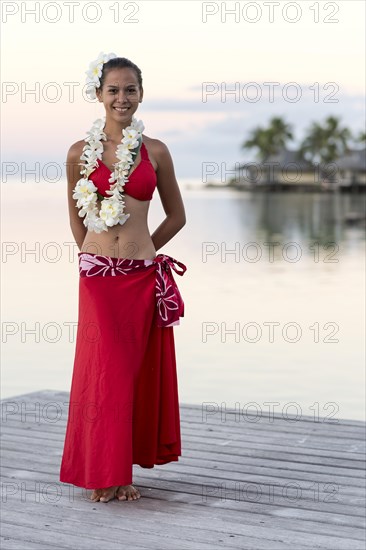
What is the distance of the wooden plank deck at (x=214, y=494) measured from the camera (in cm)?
404

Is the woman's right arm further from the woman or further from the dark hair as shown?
the dark hair

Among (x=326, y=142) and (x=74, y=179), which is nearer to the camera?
(x=74, y=179)

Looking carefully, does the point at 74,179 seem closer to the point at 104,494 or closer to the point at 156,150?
the point at 156,150

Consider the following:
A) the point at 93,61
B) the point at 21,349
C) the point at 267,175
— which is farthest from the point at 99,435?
the point at 267,175

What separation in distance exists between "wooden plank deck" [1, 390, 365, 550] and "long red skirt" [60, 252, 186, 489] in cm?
10

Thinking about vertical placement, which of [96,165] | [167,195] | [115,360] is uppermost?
[96,165]

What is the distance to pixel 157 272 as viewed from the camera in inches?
173

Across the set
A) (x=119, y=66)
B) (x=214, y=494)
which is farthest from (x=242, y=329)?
(x=119, y=66)

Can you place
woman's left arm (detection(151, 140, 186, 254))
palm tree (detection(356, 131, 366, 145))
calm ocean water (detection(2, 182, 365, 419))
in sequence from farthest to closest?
palm tree (detection(356, 131, 366, 145)) < calm ocean water (detection(2, 182, 365, 419)) < woman's left arm (detection(151, 140, 186, 254))

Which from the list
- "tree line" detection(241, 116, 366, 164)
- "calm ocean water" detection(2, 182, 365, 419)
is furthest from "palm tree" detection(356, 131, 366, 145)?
"calm ocean water" detection(2, 182, 365, 419)

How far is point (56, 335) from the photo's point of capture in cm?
1217

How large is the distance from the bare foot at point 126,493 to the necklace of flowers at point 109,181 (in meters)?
1.09

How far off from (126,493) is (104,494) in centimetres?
10

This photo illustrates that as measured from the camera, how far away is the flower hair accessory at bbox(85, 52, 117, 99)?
168 inches
